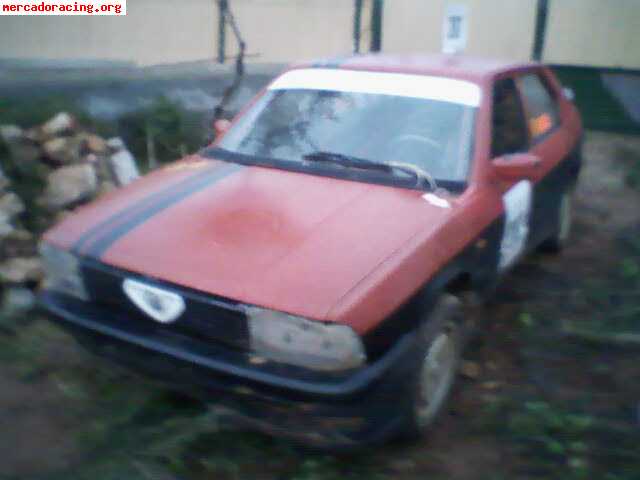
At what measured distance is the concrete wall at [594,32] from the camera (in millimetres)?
9844

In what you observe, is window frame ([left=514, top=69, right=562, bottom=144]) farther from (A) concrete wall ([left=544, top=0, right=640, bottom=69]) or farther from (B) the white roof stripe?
(A) concrete wall ([left=544, top=0, right=640, bottom=69])

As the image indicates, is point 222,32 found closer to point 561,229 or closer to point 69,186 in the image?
point 69,186

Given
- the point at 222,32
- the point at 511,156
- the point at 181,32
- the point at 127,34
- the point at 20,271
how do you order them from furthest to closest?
the point at 222,32
the point at 181,32
the point at 127,34
the point at 20,271
the point at 511,156

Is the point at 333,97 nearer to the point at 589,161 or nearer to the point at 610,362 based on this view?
the point at 610,362

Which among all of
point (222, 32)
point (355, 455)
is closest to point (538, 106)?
point (355, 455)

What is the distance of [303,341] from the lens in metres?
2.76

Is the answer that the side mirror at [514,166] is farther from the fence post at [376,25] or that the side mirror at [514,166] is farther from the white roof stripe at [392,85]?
the fence post at [376,25]

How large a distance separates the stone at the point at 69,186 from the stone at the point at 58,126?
0.42 m

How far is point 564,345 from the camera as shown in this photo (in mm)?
4215

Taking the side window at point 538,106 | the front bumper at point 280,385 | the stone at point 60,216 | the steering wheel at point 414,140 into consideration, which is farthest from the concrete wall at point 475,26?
the front bumper at point 280,385

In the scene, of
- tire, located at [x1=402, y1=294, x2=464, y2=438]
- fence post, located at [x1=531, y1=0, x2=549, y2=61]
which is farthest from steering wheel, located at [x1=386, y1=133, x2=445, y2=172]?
fence post, located at [x1=531, y1=0, x2=549, y2=61]

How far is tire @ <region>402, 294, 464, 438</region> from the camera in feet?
10.2

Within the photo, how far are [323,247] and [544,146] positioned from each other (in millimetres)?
2367

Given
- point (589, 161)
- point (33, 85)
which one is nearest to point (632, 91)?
point (589, 161)
